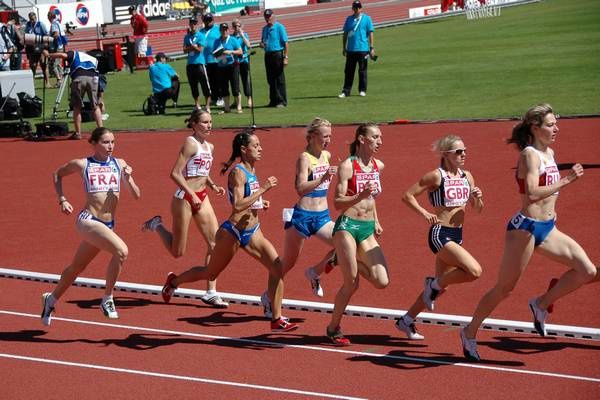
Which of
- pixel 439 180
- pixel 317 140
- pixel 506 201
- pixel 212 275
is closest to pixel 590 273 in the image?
pixel 439 180

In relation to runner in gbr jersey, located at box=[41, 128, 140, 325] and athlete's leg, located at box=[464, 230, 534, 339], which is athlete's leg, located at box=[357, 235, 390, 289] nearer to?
athlete's leg, located at box=[464, 230, 534, 339]

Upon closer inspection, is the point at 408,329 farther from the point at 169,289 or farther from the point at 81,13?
the point at 81,13

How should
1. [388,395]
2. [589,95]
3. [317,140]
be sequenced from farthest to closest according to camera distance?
[589,95] → [317,140] → [388,395]

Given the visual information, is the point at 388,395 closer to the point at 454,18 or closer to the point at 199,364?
the point at 199,364

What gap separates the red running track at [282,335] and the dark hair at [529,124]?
1858 millimetres

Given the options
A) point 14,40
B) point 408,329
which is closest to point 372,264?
point 408,329

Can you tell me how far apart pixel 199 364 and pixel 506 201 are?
7751 mm

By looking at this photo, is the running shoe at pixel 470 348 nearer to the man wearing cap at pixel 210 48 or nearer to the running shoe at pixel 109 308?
the running shoe at pixel 109 308

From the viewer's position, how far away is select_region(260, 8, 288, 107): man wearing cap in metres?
28.0

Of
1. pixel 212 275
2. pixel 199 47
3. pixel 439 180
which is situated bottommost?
pixel 212 275

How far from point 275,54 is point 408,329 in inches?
730

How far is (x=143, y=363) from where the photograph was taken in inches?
395

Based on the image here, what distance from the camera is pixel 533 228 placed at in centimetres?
938

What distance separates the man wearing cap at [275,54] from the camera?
91.7ft
